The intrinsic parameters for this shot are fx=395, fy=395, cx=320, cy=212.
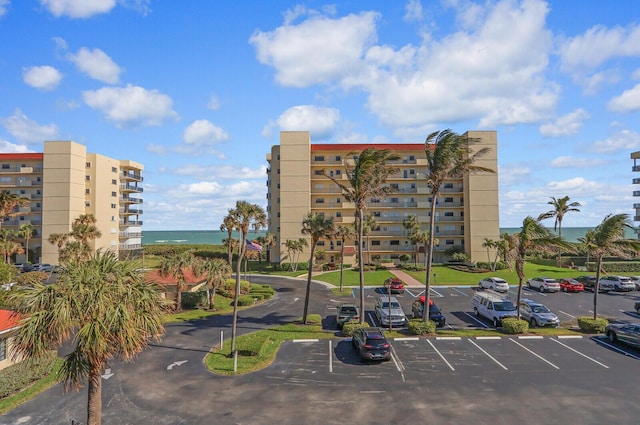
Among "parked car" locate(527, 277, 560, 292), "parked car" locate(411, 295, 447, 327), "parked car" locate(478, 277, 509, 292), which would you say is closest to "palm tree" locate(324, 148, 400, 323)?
"parked car" locate(411, 295, 447, 327)

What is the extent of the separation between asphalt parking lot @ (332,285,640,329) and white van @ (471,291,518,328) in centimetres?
61

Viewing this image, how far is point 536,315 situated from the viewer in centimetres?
2925

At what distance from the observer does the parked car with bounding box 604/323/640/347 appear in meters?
23.5

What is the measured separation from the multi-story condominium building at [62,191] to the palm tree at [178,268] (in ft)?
119

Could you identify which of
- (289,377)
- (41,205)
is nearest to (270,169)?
(41,205)

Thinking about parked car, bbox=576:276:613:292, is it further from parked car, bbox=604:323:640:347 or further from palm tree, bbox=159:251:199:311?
palm tree, bbox=159:251:199:311

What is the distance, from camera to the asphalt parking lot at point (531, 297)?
32022 mm

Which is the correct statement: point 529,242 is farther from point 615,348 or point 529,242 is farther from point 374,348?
point 374,348

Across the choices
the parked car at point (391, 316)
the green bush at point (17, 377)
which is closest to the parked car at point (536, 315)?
the parked car at point (391, 316)

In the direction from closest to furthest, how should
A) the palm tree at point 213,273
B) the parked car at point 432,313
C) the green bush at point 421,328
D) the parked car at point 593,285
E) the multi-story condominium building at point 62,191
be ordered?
the green bush at point 421,328 < the parked car at point 432,313 < the palm tree at point 213,273 < the parked car at point 593,285 < the multi-story condominium building at point 62,191

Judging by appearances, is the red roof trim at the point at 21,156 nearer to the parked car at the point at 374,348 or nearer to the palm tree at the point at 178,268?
the palm tree at the point at 178,268

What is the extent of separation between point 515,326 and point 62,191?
7311cm

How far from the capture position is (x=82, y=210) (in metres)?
71.8

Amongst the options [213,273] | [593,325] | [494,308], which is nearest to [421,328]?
[494,308]
